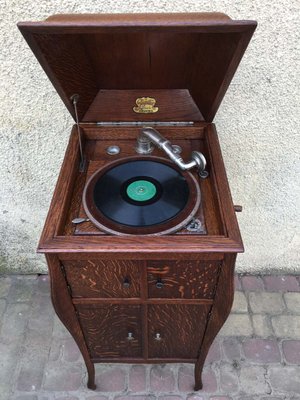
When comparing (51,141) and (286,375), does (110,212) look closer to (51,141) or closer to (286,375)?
(51,141)

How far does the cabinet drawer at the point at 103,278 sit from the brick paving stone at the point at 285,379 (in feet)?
3.10

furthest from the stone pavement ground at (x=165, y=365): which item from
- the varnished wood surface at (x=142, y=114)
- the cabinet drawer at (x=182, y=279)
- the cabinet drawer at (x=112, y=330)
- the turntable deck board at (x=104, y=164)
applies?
the varnished wood surface at (x=142, y=114)

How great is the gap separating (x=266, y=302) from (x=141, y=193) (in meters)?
1.18

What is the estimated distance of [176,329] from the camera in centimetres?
132

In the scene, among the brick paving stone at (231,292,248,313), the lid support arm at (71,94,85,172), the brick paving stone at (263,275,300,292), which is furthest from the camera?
the brick paving stone at (263,275,300,292)

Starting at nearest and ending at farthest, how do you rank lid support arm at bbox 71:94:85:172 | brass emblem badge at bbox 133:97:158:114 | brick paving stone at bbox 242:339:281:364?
lid support arm at bbox 71:94:85:172 < brass emblem badge at bbox 133:97:158:114 < brick paving stone at bbox 242:339:281:364

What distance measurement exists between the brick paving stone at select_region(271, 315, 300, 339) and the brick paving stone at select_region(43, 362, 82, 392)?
0.99 meters

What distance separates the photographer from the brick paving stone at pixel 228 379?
1.62 meters

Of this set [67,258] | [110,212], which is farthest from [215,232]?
[67,258]

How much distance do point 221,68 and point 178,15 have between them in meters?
0.23

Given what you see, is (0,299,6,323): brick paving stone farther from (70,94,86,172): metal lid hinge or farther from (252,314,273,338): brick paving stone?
(252,314,273,338): brick paving stone

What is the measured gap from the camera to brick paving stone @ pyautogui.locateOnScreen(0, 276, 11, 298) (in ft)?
6.55

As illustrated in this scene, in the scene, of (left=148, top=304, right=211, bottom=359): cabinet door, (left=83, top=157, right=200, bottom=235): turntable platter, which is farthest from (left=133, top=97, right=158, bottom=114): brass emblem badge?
(left=148, top=304, right=211, bottom=359): cabinet door

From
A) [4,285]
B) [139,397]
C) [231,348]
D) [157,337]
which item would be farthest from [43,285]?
[231,348]
